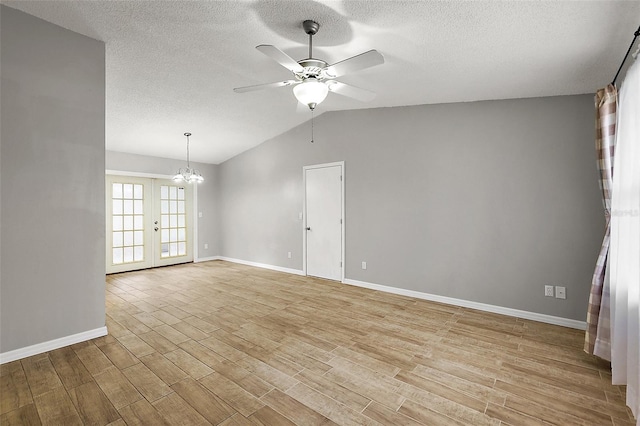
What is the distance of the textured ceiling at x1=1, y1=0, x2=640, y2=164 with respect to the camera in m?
2.03

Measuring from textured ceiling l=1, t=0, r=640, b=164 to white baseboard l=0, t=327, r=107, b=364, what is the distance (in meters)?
2.83

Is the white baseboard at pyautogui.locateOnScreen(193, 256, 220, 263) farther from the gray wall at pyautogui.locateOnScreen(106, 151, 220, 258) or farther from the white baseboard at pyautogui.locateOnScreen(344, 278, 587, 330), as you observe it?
the white baseboard at pyautogui.locateOnScreen(344, 278, 587, 330)

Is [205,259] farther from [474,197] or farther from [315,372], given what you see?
[474,197]

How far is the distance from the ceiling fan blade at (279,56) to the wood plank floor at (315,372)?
236cm

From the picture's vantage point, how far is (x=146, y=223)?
20.7ft

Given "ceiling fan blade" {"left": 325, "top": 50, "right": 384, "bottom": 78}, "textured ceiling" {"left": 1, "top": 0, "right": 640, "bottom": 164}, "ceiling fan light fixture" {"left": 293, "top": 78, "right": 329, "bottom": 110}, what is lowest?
"ceiling fan light fixture" {"left": 293, "top": 78, "right": 329, "bottom": 110}

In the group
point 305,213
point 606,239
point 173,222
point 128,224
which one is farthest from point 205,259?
point 606,239

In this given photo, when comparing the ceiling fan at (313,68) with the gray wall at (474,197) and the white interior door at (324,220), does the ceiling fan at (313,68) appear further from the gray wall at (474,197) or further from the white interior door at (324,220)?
the white interior door at (324,220)

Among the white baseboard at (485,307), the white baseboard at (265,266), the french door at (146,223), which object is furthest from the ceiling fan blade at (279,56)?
the french door at (146,223)

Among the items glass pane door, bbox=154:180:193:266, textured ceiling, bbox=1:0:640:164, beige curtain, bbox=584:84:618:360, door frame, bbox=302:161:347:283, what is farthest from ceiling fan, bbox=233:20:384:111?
glass pane door, bbox=154:180:193:266

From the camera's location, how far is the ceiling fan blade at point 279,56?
1.92 m

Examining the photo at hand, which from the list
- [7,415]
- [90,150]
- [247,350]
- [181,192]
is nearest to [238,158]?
[181,192]

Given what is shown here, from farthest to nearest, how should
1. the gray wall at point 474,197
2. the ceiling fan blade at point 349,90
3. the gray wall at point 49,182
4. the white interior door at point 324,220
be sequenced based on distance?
the white interior door at point 324,220
the gray wall at point 474,197
the ceiling fan blade at point 349,90
the gray wall at point 49,182

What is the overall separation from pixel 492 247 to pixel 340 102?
9.86 ft
